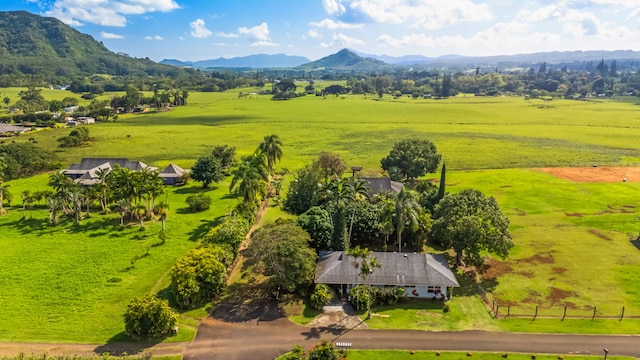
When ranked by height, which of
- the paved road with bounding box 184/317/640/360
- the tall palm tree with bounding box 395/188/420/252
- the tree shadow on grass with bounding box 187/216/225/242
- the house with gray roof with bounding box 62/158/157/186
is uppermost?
the tall palm tree with bounding box 395/188/420/252

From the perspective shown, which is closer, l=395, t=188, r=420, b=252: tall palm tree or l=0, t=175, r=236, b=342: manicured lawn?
l=0, t=175, r=236, b=342: manicured lawn

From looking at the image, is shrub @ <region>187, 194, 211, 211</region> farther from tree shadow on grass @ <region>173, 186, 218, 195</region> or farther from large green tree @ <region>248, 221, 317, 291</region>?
large green tree @ <region>248, 221, 317, 291</region>

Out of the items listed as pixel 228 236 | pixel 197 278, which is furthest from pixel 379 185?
pixel 197 278

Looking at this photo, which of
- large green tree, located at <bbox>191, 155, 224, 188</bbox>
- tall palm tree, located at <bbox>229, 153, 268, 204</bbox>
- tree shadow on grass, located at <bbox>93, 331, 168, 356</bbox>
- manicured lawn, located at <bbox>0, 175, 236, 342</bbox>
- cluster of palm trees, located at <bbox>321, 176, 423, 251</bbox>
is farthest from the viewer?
large green tree, located at <bbox>191, 155, 224, 188</bbox>

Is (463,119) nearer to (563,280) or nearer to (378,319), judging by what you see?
(563,280)

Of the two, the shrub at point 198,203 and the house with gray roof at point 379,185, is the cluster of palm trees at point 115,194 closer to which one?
the shrub at point 198,203

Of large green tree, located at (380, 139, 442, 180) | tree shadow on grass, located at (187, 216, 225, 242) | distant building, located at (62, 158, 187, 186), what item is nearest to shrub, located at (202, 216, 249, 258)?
tree shadow on grass, located at (187, 216, 225, 242)

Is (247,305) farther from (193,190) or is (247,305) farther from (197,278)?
(193,190)

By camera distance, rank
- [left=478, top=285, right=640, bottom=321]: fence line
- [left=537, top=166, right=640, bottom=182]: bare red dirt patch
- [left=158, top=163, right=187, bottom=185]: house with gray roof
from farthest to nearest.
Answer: [left=537, top=166, right=640, bottom=182]: bare red dirt patch → [left=158, top=163, right=187, bottom=185]: house with gray roof → [left=478, top=285, right=640, bottom=321]: fence line
